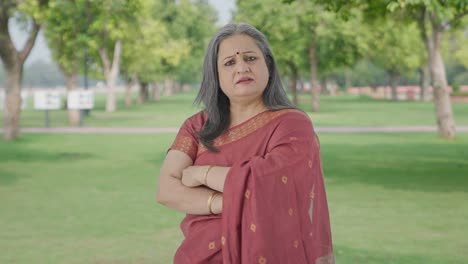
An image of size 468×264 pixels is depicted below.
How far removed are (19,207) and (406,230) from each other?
5.29 metres

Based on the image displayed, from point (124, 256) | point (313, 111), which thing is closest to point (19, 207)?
point (124, 256)

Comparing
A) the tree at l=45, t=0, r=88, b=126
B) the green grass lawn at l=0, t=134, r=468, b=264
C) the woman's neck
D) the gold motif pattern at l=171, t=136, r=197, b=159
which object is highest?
the tree at l=45, t=0, r=88, b=126

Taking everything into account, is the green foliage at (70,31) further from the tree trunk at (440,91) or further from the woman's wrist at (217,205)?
the woman's wrist at (217,205)

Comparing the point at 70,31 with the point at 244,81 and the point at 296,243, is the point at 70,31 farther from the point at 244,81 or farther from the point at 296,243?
the point at 296,243

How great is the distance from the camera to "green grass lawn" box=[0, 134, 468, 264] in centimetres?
764

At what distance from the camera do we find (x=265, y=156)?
2859mm

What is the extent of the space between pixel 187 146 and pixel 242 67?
0.44 m

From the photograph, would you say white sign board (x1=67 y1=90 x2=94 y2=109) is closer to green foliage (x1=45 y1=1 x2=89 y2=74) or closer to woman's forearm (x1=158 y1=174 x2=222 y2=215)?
green foliage (x1=45 y1=1 x2=89 y2=74)

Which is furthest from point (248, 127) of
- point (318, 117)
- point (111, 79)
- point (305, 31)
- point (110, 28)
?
point (111, 79)

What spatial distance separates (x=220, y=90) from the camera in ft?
10.00

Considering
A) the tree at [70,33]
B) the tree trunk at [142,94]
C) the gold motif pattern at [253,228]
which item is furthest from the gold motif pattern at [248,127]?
the tree trunk at [142,94]

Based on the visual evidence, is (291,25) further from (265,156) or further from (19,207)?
(265,156)

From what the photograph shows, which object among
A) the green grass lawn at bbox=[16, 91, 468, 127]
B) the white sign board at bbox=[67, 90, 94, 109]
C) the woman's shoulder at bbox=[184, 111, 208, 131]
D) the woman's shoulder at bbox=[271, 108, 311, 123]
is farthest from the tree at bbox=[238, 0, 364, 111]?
the woman's shoulder at bbox=[271, 108, 311, 123]

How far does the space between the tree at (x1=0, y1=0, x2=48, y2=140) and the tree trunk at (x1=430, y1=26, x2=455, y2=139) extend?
441 inches
